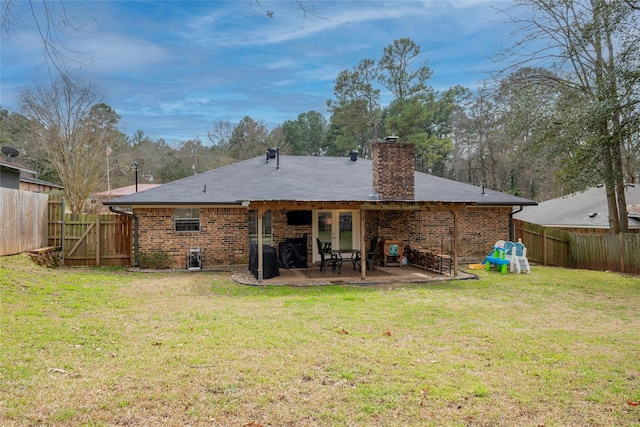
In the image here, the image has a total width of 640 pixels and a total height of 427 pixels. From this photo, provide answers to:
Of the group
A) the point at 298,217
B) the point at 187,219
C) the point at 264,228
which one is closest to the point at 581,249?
the point at 298,217

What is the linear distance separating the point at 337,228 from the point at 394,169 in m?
2.85

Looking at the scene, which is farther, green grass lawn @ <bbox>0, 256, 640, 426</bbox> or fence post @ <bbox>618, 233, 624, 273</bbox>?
fence post @ <bbox>618, 233, 624, 273</bbox>

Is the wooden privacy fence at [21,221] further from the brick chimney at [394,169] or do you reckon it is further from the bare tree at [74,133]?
the brick chimney at [394,169]

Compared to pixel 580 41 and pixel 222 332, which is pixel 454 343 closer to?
pixel 222 332

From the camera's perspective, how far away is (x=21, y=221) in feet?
37.9

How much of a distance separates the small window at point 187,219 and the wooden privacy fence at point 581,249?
11.5 metres

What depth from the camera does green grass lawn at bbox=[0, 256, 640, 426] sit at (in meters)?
3.58

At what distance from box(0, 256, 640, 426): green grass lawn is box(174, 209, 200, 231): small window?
14.9 feet

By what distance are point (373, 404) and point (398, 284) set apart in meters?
7.24

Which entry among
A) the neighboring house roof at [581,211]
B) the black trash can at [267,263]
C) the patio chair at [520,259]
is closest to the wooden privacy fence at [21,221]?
the black trash can at [267,263]

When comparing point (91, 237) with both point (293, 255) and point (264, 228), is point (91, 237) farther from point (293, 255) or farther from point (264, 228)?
point (293, 255)

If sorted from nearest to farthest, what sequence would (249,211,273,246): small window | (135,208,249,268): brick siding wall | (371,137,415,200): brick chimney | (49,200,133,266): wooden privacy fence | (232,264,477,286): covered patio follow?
(232,264,477,286): covered patio
(371,137,415,200): brick chimney
(135,208,249,268): brick siding wall
(49,200,133,266): wooden privacy fence
(249,211,273,246): small window

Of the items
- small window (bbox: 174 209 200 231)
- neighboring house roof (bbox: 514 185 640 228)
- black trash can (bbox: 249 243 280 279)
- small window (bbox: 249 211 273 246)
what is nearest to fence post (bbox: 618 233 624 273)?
neighboring house roof (bbox: 514 185 640 228)

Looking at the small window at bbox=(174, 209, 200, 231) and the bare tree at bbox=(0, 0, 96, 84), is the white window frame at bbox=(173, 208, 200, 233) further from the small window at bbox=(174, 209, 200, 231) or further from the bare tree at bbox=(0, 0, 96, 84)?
the bare tree at bbox=(0, 0, 96, 84)
